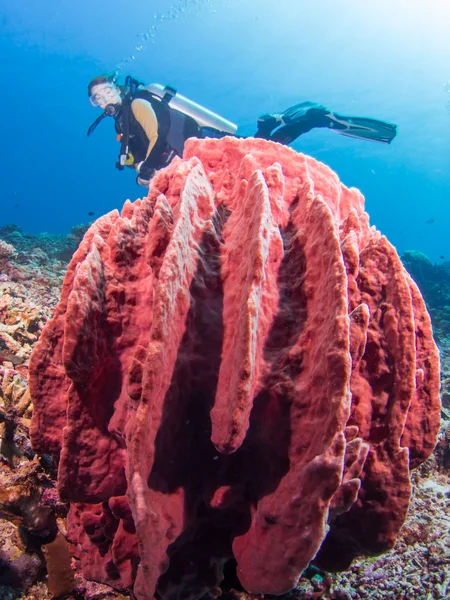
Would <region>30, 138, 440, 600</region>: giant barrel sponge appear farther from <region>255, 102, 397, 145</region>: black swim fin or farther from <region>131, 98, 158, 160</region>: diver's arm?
<region>255, 102, 397, 145</region>: black swim fin

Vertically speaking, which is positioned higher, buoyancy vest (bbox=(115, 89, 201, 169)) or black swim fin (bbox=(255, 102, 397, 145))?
black swim fin (bbox=(255, 102, 397, 145))

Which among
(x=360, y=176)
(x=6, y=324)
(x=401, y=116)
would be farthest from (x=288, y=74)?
(x=6, y=324)

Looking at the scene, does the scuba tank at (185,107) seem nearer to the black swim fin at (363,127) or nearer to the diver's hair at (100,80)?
the diver's hair at (100,80)

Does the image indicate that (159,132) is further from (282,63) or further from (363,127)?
(282,63)

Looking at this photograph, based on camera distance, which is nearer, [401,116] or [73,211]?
[401,116]

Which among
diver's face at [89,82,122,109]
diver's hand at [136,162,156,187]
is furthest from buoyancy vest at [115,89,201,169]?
diver's face at [89,82,122,109]

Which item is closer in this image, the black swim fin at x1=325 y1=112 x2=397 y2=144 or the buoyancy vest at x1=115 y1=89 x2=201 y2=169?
the buoyancy vest at x1=115 y1=89 x2=201 y2=169

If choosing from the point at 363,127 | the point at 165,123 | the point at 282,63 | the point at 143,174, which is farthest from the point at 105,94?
the point at 282,63

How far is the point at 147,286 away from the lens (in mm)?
2004

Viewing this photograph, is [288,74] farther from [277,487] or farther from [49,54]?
[277,487]

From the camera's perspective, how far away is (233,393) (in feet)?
4.59

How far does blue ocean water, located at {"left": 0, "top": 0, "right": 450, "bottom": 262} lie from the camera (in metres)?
52.3

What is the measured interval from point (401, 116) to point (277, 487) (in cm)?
7305

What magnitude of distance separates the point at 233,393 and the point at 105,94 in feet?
33.9
